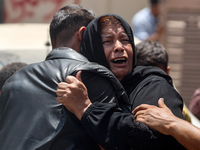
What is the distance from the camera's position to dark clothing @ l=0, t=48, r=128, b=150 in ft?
8.08

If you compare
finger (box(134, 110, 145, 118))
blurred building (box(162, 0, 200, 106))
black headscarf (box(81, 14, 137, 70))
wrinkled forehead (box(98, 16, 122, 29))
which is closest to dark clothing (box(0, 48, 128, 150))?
finger (box(134, 110, 145, 118))

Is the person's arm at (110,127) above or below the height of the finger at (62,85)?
below

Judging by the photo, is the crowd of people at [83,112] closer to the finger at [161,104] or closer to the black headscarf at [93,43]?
the finger at [161,104]

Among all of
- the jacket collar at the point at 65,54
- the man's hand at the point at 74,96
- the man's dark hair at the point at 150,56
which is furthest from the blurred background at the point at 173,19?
the man's hand at the point at 74,96

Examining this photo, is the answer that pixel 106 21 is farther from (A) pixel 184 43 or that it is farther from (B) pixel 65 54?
(A) pixel 184 43

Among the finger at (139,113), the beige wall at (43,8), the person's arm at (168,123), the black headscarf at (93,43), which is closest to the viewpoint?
the person's arm at (168,123)

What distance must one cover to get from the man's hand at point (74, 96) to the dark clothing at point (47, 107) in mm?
48

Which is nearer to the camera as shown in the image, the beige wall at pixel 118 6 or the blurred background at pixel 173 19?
the blurred background at pixel 173 19

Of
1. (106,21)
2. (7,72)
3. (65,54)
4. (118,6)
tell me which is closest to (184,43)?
(118,6)

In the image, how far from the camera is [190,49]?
8.45 m

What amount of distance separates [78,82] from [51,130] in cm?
30

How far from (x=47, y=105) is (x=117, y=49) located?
66cm

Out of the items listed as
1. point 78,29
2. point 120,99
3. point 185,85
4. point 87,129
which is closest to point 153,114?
point 120,99

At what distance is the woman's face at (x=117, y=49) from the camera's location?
2920mm
